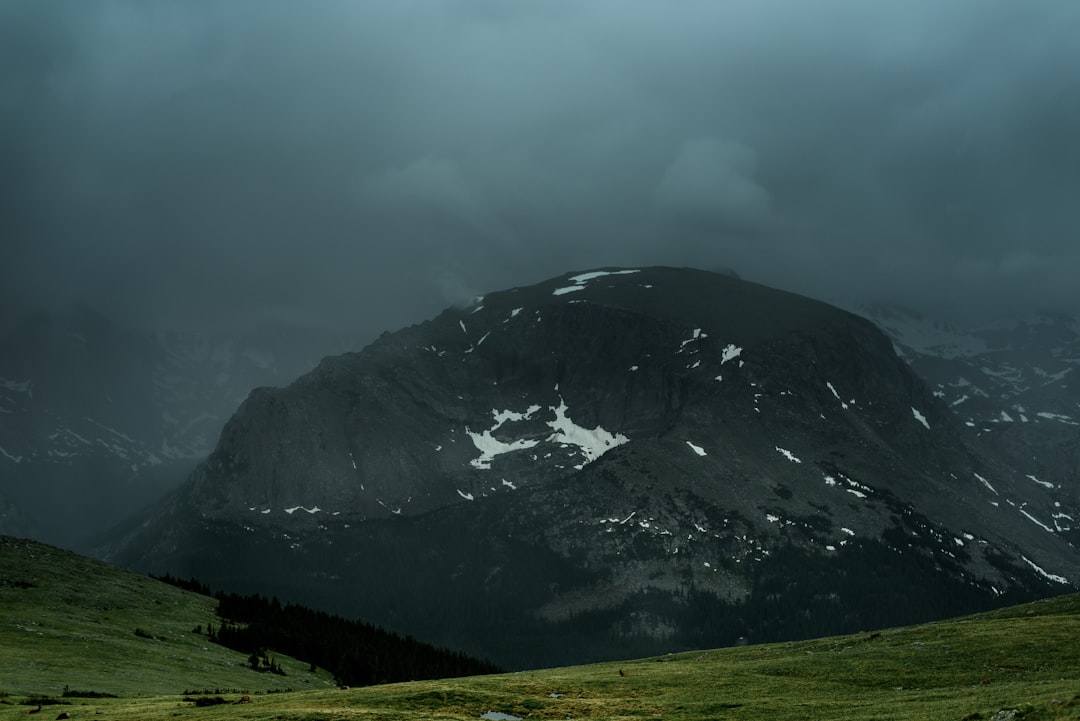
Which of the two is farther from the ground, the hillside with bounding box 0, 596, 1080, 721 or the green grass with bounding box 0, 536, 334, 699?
the green grass with bounding box 0, 536, 334, 699

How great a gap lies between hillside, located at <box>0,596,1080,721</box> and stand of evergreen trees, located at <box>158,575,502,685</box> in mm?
53152

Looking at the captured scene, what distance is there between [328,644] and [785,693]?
10583 cm

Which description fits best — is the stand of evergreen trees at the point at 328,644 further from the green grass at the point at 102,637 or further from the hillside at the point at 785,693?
the hillside at the point at 785,693

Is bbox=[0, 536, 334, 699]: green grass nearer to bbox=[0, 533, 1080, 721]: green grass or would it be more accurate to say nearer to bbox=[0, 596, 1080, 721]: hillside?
bbox=[0, 533, 1080, 721]: green grass

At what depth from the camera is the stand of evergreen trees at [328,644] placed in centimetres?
12175

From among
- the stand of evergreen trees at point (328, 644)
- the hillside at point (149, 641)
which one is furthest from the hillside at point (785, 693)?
the stand of evergreen trees at point (328, 644)

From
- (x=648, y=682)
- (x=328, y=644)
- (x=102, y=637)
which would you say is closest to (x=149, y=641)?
(x=102, y=637)

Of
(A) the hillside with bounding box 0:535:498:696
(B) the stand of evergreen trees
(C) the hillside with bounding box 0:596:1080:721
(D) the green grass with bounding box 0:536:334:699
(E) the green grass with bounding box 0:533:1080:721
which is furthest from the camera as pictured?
(B) the stand of evergreen trees

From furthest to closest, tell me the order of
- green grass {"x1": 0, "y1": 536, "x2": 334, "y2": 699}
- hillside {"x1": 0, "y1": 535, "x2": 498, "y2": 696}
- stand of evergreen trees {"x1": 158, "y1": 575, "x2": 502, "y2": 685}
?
stand of evergreen trees {"x1": 158, "y1": 575, "x2": 502, "y2": 685}
hillside {"x1": 0, "y1": 535, "x2": 498, "y2": 696}
green grass {"x1": 0, "y1": 536, "x2": 334, "y2": 699}

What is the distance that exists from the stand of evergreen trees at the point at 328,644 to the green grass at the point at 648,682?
20286 millimetres

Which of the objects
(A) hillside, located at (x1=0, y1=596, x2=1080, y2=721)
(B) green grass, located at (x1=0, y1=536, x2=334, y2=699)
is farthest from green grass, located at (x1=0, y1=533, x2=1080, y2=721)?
(B) green grass, located at (x1=0, y1=536, x2=334, y2=699)

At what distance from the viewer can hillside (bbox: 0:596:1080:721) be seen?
141 ft

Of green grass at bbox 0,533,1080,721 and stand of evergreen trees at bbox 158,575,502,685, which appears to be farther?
stand of evergreen trees at bbox 158,575,502,685

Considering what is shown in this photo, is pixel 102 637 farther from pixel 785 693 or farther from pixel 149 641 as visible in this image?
pixel 785 693
